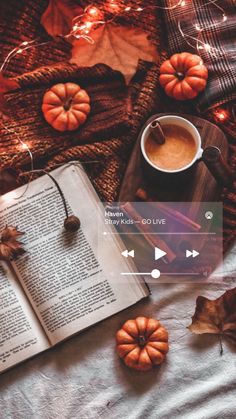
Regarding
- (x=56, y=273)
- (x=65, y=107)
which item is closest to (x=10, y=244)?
(x=56, y=273)

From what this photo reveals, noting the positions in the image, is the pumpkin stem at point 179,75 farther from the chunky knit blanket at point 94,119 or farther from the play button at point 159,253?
the play button at point 159,253

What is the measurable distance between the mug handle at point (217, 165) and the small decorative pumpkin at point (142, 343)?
0.94ft

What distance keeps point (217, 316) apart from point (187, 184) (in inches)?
9.8

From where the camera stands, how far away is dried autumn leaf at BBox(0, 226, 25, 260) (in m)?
1.19

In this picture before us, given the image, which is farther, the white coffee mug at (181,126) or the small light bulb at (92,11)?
the small light bulb at (92,11)

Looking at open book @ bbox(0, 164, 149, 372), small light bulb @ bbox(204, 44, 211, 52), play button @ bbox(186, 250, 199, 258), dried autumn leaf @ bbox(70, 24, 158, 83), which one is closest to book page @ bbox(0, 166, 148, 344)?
open book @ bbox(0, 164, 149, 372)

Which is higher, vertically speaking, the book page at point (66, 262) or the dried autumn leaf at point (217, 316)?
the book page at point (66, 262)

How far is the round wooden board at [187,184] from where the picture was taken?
1183mm

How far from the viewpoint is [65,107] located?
1.20 metres

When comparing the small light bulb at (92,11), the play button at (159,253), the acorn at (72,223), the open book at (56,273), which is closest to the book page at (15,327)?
the open book at (56,273)

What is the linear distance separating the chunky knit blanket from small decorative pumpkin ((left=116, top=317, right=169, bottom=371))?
21cm

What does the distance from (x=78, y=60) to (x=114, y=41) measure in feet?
0.26

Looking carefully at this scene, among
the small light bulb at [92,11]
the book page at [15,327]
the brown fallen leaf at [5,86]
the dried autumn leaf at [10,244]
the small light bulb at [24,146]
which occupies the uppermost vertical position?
the small light bulb at [92,11]
